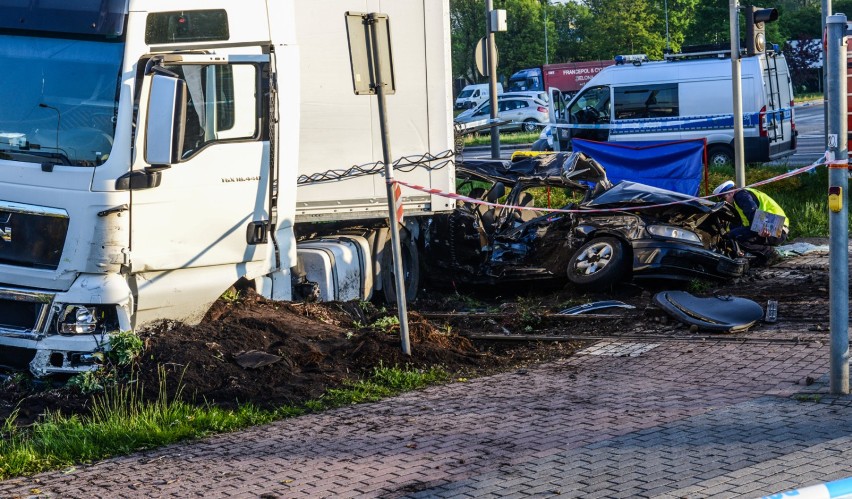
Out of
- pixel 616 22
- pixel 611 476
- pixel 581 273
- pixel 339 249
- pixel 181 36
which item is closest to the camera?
pixel 611 476

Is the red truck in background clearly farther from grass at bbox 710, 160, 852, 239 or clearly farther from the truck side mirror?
the truck side mirror

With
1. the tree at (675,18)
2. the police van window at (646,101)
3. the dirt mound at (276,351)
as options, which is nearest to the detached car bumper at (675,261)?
the dirt mound at (276,351)

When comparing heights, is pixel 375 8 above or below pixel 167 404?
above

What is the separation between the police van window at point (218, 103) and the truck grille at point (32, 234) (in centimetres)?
108

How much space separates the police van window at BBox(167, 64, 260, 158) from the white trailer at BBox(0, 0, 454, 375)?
1 cm

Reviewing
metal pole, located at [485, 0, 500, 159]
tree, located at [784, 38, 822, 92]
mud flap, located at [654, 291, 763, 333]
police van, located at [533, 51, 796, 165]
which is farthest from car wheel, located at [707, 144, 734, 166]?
tree, located at [784, 38, 822, 92]

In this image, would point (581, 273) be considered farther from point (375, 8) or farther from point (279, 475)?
point (279, 475)

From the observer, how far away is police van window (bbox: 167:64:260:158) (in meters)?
7.89

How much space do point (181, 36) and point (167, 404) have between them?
2.77 m

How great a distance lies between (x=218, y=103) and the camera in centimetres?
814

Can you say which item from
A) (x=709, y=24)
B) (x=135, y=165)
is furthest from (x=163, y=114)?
(x=709, y=24)

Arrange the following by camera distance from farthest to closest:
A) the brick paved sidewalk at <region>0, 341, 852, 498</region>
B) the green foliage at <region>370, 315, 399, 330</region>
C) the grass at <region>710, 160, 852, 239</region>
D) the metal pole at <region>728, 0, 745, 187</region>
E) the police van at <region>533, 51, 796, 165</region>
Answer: the police van at <region>533, 51, 796, 165</region>, the grass at <region>710, 160, 852, 239</region>, the metal pole at <region>728, 0, 745, 187</region>, the green foliage at <region>370, 315, 399, 330</region>, the brick paved sidewalk at <region>0, 341, 852, 498</region>

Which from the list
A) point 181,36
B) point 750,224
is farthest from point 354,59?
point 750,224

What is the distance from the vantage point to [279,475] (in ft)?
19.0
